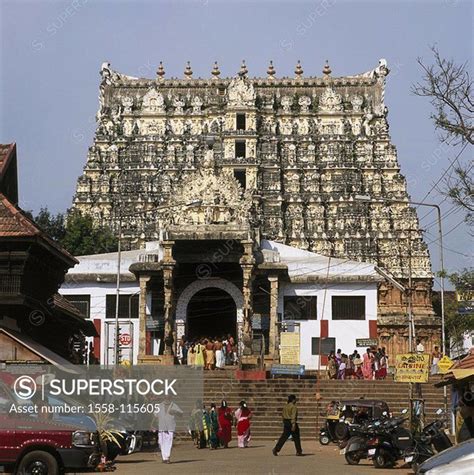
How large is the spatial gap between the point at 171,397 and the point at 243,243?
16197 mm

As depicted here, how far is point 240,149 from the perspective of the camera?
→ 270 feet

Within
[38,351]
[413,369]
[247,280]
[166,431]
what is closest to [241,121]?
[247,280]

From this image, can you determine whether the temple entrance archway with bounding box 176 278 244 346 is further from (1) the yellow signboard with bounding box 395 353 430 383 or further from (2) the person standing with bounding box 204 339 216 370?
(1) the yellow signboard with bounding box 395 353 430 383

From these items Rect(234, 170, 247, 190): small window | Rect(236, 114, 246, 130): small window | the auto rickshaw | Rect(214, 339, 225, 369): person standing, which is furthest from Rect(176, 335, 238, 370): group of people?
Rect(236, 114, 246, 130): small window

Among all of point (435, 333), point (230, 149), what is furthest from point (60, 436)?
point (230, 149)

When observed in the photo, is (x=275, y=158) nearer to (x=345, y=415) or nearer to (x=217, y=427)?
(x=345, y=415)

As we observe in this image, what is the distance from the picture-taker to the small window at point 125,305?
51.3 m

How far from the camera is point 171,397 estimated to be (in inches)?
1297

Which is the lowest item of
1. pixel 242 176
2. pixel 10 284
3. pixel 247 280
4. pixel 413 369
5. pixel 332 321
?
pixel 413 369

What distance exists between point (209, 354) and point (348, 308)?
9.17 metres

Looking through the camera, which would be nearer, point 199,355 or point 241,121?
point 199,355

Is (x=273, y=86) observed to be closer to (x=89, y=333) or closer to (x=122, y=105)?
(x=122, y=105)

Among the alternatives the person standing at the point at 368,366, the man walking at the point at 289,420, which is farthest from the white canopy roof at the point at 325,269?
the man walking at the point at 289,420

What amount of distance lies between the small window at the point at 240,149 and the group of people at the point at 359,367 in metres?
38.3
